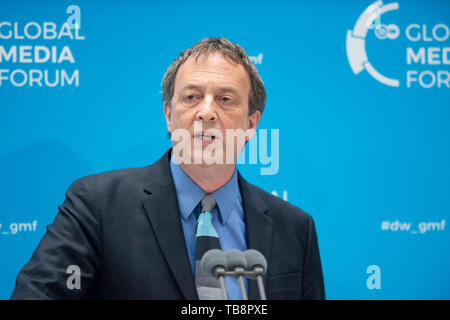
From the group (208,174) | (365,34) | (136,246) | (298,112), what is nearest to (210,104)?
(208,174)

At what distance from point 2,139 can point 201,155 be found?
4.64ft

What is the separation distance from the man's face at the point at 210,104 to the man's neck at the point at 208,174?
1.4 inches

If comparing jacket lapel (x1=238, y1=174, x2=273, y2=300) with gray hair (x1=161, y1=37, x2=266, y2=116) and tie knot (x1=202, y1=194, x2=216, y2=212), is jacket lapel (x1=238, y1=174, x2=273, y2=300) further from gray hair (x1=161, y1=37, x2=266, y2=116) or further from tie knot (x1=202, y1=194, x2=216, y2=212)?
gray hair (x1=161, y1=37, x2=266, y2=116)

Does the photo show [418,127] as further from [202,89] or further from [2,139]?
[2,139]

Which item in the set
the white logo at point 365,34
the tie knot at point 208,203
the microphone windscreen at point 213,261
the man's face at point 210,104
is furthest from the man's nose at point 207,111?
the white logo at point 365,34

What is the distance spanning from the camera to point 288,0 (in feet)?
8.92

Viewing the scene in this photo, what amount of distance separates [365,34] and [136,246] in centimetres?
187

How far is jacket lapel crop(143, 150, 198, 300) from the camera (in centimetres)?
152

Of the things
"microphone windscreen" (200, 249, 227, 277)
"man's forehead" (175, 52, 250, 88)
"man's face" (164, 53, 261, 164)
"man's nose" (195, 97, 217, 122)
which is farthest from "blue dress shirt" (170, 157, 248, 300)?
"microphone windscreen" (200, 249, 227, 277)

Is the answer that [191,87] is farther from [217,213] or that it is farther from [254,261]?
[254,261]

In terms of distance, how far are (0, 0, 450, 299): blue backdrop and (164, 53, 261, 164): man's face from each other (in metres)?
0.81

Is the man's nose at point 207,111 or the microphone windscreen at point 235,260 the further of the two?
the man's nose at point 207,111

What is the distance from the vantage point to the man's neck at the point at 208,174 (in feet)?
5.73

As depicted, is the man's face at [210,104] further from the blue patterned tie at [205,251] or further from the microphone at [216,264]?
the microphone at [216,264]
